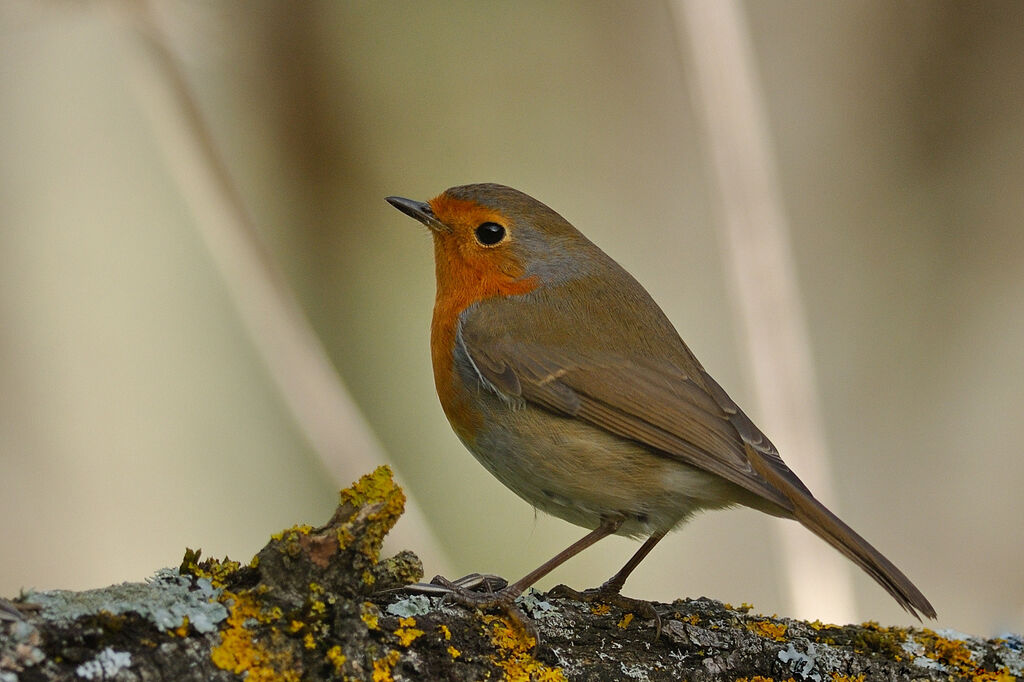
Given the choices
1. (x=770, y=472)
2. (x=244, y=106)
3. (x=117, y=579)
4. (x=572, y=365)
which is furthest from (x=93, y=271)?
(x=770, y=472)

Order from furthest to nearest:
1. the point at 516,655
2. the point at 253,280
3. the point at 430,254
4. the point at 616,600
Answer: the point at 430,254, the point at 253,280, the point at 616,600, the point at 516,655

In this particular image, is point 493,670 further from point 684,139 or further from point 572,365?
point 684,139

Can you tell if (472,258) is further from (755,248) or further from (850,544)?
(850,544)

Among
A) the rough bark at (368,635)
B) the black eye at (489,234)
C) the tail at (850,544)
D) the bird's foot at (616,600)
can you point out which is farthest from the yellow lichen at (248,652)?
the black eye at (489,234)

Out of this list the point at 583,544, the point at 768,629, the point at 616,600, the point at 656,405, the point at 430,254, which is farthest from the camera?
the point at 430,254

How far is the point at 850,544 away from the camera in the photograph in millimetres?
2920

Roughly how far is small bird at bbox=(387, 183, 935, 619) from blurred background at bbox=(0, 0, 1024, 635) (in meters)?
1.48

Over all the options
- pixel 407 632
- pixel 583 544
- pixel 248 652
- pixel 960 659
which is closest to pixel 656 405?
pixel 583 544

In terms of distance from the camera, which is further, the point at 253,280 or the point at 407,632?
the point at 253,280

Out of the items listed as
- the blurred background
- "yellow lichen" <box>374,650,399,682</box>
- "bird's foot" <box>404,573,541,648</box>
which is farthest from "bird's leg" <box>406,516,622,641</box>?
the blurred background

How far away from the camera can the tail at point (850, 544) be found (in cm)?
273

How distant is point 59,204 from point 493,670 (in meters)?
4.05

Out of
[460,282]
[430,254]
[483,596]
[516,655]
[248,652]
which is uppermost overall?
[430,254]

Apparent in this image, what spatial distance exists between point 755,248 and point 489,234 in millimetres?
1452
